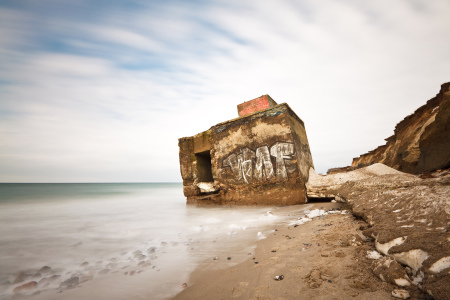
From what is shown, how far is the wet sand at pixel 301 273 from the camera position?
1.06 meters

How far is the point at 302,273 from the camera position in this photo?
1294mm

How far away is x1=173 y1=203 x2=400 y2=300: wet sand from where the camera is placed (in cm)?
106

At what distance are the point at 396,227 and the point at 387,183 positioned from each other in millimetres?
2276

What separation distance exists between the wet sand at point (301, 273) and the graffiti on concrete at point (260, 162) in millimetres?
2556

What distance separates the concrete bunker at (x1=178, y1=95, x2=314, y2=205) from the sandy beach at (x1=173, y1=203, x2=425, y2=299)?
2.46 metres

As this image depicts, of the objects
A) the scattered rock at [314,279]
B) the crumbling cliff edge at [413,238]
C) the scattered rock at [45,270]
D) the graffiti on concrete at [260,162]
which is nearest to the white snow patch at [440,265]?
the crumbling cliff edge at [413,238]

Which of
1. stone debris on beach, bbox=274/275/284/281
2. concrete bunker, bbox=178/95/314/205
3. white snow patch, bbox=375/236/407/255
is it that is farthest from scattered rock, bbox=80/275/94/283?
concrete bunker, bbox=178/95/314/205

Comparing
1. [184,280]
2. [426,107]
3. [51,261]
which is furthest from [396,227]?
[426,107]

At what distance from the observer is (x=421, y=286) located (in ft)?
2.80

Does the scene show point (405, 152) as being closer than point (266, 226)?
No

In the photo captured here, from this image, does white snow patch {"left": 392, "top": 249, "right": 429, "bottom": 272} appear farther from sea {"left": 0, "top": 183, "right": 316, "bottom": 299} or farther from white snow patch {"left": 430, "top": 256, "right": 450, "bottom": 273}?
sea {"left": 0, "top": 183, "right": 316, "bottom": 299}

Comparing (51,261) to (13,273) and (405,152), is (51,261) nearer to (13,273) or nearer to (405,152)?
(13,273)

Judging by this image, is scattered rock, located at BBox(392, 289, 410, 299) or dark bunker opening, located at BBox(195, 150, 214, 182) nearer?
scattered rock, located at BBox(392, 289, 410, 299)

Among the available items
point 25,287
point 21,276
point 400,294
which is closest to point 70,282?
point 25,287
